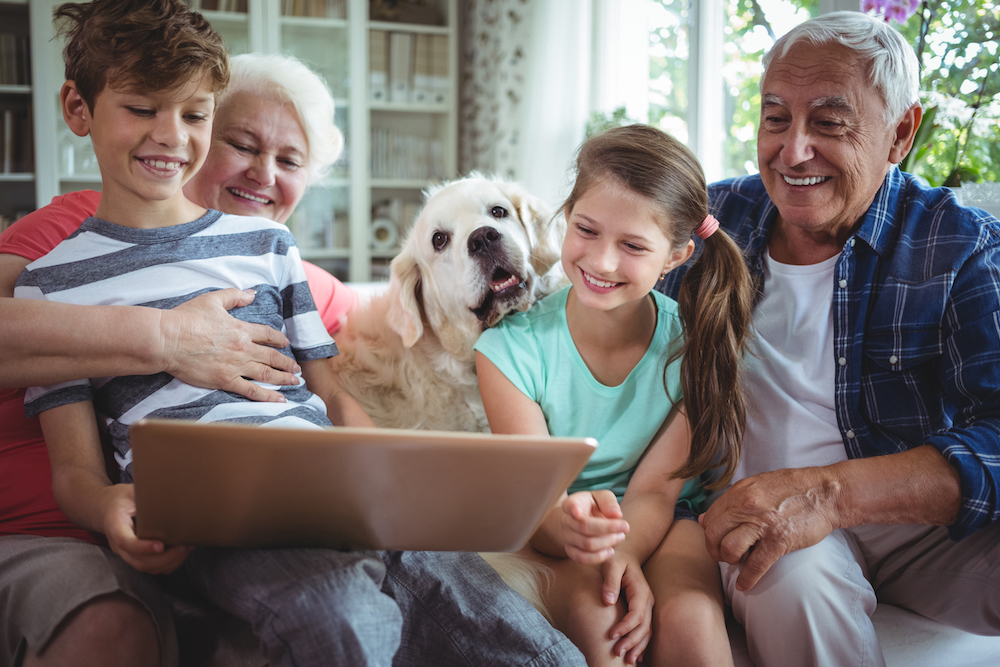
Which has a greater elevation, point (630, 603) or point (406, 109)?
point (406, 109)

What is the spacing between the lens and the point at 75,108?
1166 mm

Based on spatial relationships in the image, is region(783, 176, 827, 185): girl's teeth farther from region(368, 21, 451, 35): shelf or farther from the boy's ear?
region(368, 21, 451, 35): shelf

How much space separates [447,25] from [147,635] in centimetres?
451

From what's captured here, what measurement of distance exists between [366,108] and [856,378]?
391 cm

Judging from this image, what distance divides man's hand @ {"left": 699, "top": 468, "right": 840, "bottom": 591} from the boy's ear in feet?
3.95

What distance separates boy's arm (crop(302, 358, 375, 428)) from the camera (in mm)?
1273

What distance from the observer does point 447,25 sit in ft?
15.5

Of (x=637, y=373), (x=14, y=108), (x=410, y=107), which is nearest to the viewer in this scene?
(x=637, y=373)

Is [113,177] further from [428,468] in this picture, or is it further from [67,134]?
[67,134]

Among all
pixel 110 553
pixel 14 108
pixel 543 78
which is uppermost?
pixel 543 78

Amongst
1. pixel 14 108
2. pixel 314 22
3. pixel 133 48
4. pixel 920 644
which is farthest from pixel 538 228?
pixel 14 108

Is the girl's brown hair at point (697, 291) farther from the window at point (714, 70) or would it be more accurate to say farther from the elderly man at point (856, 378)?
the window at point (714, 70)

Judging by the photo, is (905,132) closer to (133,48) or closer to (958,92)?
(958,92)

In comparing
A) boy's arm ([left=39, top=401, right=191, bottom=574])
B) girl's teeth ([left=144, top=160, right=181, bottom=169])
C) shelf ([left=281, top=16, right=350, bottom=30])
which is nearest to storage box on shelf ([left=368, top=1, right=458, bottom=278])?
shelf ([left=281, top=16, right=350, bottom=30])
